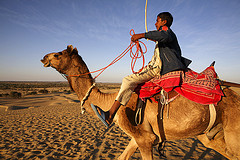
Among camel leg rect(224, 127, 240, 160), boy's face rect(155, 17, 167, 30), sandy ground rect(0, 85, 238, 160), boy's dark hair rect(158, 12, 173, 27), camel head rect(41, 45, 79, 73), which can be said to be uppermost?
boy's dark hair rect(158, 12, 173, 27)

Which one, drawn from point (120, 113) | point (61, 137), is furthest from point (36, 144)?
point (120, 113)

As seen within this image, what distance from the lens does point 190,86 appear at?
7.41ft

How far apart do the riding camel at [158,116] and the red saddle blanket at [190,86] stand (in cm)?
12

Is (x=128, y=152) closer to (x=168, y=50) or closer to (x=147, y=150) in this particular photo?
(x=147, y=150)

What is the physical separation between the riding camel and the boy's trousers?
309 millimetres

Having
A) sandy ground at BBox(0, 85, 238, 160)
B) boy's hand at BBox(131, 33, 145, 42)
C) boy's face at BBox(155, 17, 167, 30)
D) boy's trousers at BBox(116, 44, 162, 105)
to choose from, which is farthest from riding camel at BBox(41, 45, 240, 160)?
sandy ground at BBox(0, 85, 238, 160)

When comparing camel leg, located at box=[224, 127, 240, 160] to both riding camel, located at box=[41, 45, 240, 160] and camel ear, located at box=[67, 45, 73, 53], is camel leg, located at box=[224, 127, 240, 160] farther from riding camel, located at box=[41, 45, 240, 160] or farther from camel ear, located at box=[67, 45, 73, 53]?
camel ear, located at box=[67, 45, 73, 53]

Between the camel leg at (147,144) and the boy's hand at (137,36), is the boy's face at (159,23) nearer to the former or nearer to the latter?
the boy's hand at (137,36)

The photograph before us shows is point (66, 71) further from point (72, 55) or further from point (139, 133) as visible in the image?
point (139, 133)

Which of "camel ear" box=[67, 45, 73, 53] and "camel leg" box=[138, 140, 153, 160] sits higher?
"camel ear" box=[67, 45, 73, 53]

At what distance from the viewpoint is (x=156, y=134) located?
2.55m

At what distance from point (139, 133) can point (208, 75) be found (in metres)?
1.64

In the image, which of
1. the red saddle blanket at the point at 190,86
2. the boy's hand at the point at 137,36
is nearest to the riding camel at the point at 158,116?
the red saddle blanket at the point at 190,86

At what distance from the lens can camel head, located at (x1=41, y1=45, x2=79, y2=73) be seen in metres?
3.12
